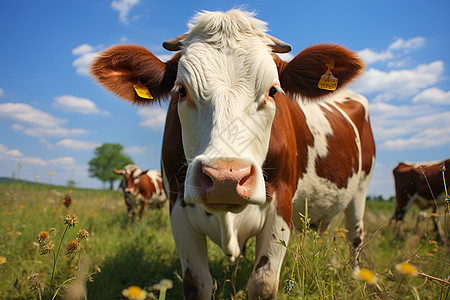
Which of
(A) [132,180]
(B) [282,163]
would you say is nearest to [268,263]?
(B) [282,163]

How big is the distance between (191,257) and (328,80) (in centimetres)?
197

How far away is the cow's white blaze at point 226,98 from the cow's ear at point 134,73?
1.08 ft

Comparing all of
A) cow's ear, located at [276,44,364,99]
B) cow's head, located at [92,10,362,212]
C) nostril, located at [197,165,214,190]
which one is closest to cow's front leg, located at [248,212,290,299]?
cow's head, located at [92,10,362,212]

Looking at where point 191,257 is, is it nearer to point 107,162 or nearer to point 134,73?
point 134,73

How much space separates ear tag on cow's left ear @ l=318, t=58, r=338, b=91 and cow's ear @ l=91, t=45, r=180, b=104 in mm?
1304

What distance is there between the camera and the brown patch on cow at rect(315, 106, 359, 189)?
375 centimetres

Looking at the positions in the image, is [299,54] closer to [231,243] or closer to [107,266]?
[231,243]

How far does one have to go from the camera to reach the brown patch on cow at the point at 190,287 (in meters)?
2.45

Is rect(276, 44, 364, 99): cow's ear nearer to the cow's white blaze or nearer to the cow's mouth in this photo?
the cow's white blaze

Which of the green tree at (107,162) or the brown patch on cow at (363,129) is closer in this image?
the brown patch on cow at (363,129)

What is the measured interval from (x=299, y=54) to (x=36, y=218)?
18.7 feet

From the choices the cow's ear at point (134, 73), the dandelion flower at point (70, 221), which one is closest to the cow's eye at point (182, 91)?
the cow's ear at point (134, 73)

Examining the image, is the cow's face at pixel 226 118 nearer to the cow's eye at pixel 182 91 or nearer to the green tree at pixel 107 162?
the cow's eye at pixel 182 91

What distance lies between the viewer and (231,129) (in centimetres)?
186
